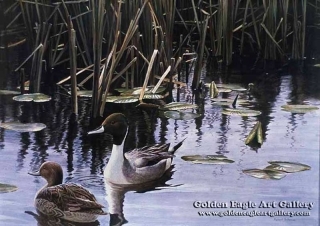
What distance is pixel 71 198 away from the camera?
102 inches

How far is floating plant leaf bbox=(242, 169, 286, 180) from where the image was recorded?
8.73ft

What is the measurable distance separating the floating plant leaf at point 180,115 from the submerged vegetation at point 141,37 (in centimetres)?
11

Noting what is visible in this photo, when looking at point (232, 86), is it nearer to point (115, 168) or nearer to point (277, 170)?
point (277, 170)

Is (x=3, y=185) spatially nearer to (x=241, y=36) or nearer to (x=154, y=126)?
(x=154, y=126)

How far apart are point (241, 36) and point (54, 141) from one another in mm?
894

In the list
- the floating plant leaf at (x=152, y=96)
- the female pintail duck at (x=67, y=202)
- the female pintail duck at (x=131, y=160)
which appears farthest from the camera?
the floating plant leaf at (x=152, y=96)

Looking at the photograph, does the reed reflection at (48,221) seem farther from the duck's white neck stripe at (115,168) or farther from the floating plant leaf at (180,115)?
the floating plant leaf at (180,115)

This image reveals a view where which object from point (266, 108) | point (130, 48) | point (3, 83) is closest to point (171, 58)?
point (130, 48)

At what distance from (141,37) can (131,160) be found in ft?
1.81

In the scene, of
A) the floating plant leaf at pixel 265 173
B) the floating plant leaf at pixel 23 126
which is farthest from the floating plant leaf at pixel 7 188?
the floating plant leaf at pixel 265 173

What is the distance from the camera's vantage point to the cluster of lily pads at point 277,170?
2666 mm

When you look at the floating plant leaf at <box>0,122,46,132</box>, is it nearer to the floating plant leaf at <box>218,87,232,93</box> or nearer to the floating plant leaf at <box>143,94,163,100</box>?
the floating plant leaf at <box>143,94,163,100</box>

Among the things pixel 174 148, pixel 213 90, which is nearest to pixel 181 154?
pixel 174 148

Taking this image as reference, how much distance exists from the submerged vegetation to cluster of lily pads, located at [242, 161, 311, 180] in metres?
0.47
